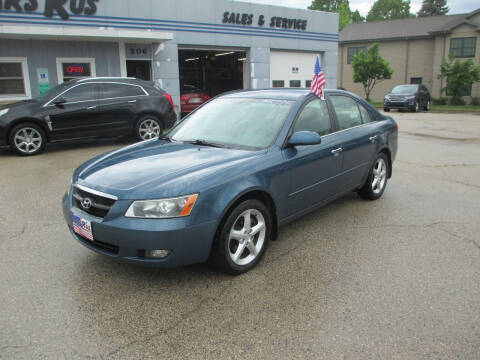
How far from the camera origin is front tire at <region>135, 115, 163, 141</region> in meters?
10.5

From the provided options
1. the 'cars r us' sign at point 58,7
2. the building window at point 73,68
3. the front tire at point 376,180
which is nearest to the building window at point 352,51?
the 'cars r us' sign at point 58,7

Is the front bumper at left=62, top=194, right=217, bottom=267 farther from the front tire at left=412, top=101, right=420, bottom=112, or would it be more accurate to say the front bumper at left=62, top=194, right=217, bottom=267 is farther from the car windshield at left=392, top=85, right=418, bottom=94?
the car windshield at left=392, top=85, right=418, bottom=94

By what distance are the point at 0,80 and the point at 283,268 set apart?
13737 millimetres

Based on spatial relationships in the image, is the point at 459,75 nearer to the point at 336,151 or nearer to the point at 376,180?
the point at 376,180

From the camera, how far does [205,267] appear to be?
3674mm

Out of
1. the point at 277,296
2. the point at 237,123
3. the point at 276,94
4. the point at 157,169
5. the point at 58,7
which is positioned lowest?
the point at 277,296

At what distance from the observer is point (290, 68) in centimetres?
2131

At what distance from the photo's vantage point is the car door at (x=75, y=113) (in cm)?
927

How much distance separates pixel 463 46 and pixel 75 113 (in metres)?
36.9

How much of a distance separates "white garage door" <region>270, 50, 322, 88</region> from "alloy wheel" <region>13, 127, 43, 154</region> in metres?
13.6

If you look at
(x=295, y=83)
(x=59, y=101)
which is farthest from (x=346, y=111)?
(x=295, y=83)

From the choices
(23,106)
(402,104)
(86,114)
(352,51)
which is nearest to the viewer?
(23,106)

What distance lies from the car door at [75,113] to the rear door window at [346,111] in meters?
6.71

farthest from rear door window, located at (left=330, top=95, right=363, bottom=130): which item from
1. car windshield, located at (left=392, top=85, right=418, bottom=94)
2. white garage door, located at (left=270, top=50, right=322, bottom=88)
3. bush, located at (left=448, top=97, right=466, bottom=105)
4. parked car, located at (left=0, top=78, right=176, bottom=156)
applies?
bush, located at (left=448, top=97, right=466, bottom=105)
